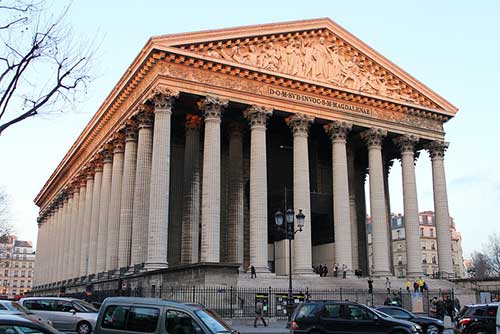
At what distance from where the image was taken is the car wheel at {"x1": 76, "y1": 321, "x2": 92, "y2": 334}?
21688 mm

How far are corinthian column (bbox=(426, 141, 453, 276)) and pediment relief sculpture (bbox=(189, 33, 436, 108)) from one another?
385 centimetres

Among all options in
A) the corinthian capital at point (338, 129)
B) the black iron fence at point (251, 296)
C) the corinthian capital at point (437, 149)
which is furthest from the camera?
the corinthian capital at point (437, 149)

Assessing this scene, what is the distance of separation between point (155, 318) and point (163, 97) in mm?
24665

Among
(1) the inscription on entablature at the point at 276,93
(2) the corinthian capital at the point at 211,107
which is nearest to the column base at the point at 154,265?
(2) the corinthian capital at the point at 211,107

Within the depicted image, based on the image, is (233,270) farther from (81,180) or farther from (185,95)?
(81,180)

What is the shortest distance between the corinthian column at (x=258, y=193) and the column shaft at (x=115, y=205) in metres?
11.3

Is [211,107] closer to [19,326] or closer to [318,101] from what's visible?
[318,101]

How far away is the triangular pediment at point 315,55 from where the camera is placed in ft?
119

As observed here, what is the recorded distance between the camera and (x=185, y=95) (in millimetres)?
35719

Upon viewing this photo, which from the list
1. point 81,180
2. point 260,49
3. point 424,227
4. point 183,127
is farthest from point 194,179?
point 424,227

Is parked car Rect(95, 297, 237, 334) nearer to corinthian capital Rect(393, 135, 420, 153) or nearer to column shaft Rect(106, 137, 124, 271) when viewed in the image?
column shaft Rect(106, 137, 124, 271)

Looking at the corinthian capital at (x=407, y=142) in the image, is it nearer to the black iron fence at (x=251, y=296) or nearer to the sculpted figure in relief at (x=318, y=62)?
the sculpted figure in relief at (x=318, y=62)

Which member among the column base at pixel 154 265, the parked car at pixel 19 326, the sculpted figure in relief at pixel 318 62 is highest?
the sculpted figure in relief at pixel 318 62

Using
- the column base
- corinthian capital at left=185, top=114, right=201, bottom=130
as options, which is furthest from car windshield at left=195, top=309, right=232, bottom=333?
corinthian capital at left=185, top=114, right=201, bottom=130
